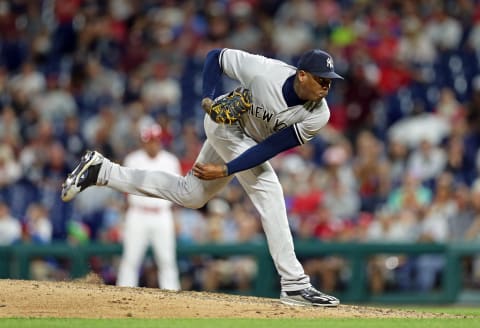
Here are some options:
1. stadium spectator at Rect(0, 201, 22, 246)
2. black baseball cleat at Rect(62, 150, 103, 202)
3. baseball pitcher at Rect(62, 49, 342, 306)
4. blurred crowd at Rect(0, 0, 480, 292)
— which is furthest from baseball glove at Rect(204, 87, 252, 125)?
stadium spectator at Rect(0, 201, 22, 246)

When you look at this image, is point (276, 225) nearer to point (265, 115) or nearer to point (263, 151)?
point (263, 151)

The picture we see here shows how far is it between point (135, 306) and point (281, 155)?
6.75 metres

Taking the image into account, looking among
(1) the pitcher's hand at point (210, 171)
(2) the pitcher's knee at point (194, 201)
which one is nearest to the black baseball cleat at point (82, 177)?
(2) the pitcher's knee at point (194, 201)

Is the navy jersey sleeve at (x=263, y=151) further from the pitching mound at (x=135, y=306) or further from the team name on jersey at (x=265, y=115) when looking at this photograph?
the pitching mound at (x=135, y=306)

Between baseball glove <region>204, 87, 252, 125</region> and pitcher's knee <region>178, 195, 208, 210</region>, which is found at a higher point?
baseball glove <region>204, 87, 252, 125</region>

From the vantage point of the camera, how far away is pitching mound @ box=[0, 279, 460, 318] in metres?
7.04

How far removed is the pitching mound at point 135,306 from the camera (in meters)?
7.04

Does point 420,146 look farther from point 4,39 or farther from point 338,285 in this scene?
point 4,39

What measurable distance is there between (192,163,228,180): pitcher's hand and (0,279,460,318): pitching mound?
87cm

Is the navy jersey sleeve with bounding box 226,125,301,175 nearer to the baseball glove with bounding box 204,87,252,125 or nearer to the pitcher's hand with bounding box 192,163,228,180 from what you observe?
the pitcher's hand with bounding box 192,163,228,180

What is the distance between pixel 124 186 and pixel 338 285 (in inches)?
210

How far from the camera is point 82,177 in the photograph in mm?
7676

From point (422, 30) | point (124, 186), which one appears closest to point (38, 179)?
point (422, 30)

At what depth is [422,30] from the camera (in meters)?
14.5
